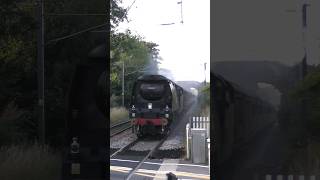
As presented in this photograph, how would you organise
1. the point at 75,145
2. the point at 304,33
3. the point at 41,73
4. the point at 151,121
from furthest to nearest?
the point at 41,73 < the point at 75,145 < the point at 151,121 < the point at 304,33

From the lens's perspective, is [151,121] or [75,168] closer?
[151,121]

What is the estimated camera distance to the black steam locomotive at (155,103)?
11.3ft

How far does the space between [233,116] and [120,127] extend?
69 centimetres

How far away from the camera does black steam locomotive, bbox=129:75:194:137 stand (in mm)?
3443

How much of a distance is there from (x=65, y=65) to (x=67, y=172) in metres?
0.68

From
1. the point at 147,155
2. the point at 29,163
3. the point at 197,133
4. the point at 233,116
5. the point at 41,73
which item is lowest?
the point at 29,163

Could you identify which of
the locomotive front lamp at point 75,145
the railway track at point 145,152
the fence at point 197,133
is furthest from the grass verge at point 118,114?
the fence at point 197,133

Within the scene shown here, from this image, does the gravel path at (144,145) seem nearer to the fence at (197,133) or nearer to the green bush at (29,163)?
the fence at (197,133)

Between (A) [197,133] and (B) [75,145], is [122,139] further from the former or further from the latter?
(A) [197,133]

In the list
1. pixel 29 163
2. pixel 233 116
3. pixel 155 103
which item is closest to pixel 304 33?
pixel 233 116

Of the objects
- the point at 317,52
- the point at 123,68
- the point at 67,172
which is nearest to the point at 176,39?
the point at 123,68

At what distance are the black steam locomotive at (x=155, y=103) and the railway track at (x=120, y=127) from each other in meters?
0.04

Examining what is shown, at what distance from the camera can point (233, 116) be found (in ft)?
11.2

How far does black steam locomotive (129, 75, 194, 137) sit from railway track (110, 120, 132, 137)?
0.04 m
